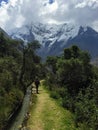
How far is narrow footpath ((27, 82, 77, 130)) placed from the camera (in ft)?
108

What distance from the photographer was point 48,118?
36031mm

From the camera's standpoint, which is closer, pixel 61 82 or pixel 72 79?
pixel 72 79

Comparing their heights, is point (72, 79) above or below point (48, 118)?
above

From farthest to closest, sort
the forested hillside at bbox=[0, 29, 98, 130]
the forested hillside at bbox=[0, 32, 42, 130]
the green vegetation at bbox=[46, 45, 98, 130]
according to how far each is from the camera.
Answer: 1. the green vegetation at bbox=[46, 45, 98, 130]
2. the forested hillside at bbox=[0, 32, 42, 130]
3. the forested hillside at bbox=[0, 29, 98, 130]

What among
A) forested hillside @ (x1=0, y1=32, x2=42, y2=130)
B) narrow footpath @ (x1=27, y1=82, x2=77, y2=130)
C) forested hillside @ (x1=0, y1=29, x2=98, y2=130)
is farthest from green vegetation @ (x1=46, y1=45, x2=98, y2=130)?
forested hillside @ (x1=0, y1=32, x2=42, y2=130)

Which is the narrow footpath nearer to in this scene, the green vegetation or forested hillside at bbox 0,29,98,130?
forested hillside at bbox 0,29,98,130

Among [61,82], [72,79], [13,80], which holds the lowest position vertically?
[13,80]

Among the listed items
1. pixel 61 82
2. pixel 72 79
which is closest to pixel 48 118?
pixel 72 79

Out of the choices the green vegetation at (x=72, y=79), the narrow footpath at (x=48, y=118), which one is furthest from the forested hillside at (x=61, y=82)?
the narrow footpath at (x=48, y=118)

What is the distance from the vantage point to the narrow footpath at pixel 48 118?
3291cm

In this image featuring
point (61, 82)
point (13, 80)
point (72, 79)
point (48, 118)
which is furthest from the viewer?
point (61, 82)

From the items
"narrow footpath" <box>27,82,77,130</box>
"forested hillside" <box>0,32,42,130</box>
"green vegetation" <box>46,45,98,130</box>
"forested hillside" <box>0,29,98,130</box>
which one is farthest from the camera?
"green vegetation" <box>46,45,98,130</box>

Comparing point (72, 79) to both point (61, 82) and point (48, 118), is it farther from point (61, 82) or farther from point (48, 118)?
point (48, 118)

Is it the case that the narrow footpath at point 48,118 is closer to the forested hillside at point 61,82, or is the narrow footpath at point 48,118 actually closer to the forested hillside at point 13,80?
the forested hillside at point 61,82
